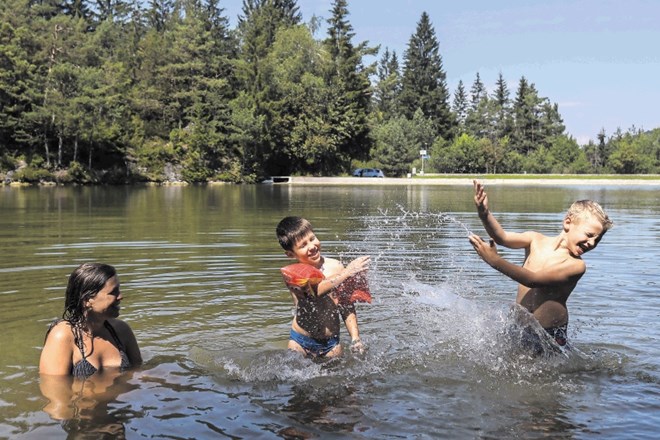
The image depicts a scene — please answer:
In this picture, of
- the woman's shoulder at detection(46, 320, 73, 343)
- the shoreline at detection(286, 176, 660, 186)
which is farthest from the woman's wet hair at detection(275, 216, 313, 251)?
the shoreline at detection(286, 176, 660, 186)

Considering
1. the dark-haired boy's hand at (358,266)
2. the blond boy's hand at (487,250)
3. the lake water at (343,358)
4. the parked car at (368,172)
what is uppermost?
the parked car at (368,172)

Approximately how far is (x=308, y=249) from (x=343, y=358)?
1.18 metres

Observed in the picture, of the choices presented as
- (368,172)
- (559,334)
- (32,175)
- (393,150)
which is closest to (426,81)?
(393,150)

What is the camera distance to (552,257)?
5.64 meters

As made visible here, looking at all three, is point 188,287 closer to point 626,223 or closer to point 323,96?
point 626,223

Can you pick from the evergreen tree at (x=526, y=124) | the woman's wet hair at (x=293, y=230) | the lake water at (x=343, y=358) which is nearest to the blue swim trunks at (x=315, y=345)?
the lake water at (x=343, y=358)

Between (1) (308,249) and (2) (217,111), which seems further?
(2) (217,111)

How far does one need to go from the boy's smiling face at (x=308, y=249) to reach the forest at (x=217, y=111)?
51936mm

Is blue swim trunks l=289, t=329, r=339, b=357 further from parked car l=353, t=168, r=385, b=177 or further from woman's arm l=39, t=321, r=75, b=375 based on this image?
parked car l=353, t=168, r=385, b=177

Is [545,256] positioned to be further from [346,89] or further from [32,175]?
[346,89]

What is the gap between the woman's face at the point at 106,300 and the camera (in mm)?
4973

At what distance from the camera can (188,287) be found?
10266mm

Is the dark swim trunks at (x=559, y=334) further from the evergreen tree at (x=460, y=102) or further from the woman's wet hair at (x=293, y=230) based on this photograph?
the evergreen tree at (x=460, y=102)

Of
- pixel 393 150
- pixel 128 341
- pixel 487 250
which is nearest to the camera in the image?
pixel 487 250
